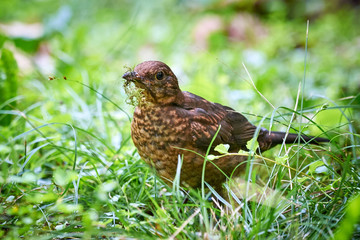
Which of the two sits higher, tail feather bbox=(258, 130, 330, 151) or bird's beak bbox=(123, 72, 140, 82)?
bird's beak bbox=(123, 72, 140, 82)

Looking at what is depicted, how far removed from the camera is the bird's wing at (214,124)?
7.34 feet

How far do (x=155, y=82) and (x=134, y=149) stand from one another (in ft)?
2.29

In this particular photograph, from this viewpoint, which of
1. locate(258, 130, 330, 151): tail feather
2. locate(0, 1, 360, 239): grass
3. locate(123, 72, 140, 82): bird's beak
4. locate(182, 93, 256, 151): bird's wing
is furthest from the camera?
locate(258, 130, 330, 151): tail feather

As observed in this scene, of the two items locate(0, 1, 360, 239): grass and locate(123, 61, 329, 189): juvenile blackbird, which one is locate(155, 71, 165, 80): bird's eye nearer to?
locate(123, 61, 329, 189): juvenile blackbird

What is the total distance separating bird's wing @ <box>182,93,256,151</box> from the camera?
224cm

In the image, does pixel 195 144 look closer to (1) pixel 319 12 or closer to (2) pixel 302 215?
(2) pixel 302 215

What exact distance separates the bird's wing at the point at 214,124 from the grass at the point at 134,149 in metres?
0.25

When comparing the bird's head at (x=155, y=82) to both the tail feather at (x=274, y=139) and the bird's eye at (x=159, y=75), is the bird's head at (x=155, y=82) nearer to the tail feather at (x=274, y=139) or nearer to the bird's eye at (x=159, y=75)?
the bird's eye at (x=159, y=75)

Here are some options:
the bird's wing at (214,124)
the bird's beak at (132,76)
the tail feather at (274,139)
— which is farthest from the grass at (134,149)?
the bird's beak at (132,76)

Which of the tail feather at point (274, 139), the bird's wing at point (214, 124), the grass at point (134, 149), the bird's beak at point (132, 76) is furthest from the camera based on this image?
the tail feather at point (274, 139)

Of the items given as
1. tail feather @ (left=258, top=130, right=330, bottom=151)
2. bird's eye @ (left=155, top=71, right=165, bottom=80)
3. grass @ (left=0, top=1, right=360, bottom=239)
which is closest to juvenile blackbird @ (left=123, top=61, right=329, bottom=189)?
bird's eye @ (left=155, top=71, right=165, bottom=80)

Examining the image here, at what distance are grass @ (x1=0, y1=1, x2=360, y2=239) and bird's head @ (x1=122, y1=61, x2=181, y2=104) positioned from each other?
1.41 ft

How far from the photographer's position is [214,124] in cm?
234

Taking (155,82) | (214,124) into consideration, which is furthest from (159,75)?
(214,124)
